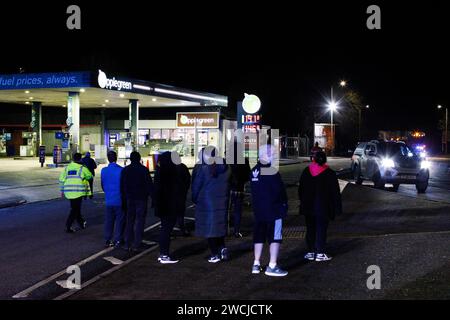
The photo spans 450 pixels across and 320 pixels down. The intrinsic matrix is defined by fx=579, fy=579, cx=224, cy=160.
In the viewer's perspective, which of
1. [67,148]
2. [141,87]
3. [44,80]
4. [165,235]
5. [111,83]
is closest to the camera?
[165,235]

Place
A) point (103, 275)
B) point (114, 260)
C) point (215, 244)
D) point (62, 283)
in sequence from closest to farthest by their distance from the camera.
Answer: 1. point (62, 283)
2. point (103, 275)
3. point (215, 244)
4. point (114, 260)

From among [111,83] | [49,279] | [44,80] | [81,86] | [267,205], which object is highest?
[44,80]

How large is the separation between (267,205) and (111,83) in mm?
26566

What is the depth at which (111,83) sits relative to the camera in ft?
108

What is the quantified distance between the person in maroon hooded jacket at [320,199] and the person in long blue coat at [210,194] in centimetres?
127

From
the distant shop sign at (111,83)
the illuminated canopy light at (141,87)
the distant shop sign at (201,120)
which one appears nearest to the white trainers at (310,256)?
the distant shop sign at (111,83)

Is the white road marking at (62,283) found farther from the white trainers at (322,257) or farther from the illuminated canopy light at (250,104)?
the illuminated canopy light at (250,104)

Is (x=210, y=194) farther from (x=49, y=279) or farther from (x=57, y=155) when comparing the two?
(x=57, y=155)

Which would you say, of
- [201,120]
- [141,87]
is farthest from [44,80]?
[201,120]

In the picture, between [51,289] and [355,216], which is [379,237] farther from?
[51,289]

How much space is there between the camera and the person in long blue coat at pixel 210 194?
841cm

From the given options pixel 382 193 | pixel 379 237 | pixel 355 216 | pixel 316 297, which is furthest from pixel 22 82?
pixel 316 297

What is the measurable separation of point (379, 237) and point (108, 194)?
4857mm

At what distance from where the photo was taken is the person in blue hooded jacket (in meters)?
7.87
